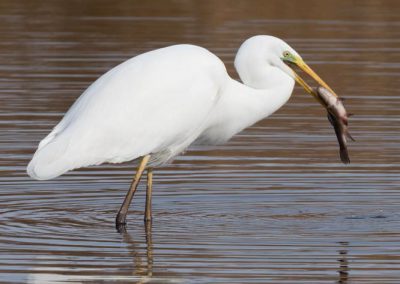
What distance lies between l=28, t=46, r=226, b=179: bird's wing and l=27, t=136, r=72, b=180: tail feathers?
123 millimetres

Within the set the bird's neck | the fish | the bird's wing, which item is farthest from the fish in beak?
the bird's wing

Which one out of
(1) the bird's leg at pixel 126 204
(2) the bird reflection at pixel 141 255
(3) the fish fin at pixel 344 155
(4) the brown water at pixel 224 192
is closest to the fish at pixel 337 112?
(3) the fish fin at pixel 344 155

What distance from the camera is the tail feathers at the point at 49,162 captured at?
11.4 meters

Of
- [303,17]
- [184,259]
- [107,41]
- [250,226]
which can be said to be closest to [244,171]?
[250,226]

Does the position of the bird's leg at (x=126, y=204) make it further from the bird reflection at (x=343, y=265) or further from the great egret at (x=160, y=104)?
the bird reflection at (x=343, y=265)

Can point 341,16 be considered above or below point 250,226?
above

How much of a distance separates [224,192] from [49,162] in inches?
96.9

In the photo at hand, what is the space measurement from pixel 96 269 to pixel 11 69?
11054 mm

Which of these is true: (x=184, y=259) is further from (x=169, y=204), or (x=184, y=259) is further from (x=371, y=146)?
(x=371, y=146)

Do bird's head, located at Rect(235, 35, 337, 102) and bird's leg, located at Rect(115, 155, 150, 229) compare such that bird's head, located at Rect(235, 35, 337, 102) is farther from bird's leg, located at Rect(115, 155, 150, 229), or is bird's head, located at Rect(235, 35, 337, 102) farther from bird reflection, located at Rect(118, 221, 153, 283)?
bird reflection, located at Rect(118, 221, 153, 283)

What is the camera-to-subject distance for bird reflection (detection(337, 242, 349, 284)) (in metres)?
10.1

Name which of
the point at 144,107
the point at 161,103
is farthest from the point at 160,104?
the point at 144,107

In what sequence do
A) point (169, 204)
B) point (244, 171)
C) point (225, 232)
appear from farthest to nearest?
point (244, 171) → point (169, 204) → point (225, 232)

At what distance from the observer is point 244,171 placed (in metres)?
14.5
